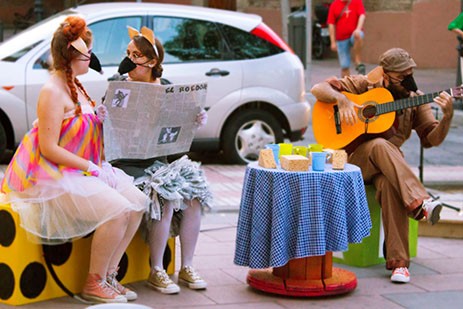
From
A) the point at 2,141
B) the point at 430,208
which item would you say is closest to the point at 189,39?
the point at 2,141

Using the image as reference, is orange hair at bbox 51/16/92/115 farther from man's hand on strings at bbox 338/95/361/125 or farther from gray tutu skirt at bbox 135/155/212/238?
man's hand on strings at bbox 338/95/361/125

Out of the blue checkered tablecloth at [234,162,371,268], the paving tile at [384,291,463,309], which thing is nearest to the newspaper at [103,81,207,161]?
the blue checkered tablecloth at [234,162,371,268]

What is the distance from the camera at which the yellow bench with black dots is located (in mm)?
5867

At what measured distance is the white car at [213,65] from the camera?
35.4 ft

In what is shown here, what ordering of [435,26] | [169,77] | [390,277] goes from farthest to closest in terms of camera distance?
1. [435,26]
2. [169,77]
3. [390,277]

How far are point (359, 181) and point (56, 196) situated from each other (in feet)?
6.09

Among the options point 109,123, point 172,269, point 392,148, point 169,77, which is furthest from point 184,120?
point 169,77

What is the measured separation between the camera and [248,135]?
1141 centimetres

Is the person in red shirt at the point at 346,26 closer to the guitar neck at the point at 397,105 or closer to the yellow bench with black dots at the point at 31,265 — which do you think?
the guitar neck at the point at 397,105

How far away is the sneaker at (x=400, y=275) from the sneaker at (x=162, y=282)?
1.43m

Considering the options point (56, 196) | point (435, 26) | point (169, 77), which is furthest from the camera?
point (435, 26)

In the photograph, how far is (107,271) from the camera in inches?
240

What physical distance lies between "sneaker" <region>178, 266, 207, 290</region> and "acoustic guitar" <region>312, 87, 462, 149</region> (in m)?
1.41

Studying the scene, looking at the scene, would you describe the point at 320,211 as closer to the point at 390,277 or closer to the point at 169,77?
the point at 390,277
